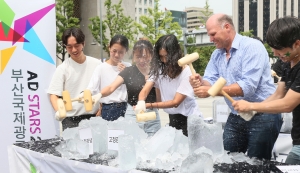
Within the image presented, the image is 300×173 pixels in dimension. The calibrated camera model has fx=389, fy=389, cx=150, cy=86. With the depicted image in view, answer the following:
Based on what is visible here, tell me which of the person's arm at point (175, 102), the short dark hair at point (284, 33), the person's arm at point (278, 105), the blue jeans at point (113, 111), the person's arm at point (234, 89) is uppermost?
the short dark hair at point (284, 33)

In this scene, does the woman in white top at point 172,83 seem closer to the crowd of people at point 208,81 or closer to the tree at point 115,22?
the crowd of people at point 208,81

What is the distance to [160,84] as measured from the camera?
2631 mm

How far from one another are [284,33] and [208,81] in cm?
71

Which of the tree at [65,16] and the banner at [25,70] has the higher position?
the tree at [65,16]

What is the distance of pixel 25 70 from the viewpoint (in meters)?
3.13

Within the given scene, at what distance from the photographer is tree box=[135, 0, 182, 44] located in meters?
11.5

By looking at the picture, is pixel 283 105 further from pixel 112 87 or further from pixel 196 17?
pixel 196 17

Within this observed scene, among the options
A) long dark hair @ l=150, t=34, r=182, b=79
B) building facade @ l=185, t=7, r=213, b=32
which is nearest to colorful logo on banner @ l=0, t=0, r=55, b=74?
long dark hair @ l=150, t=34, r=182, b=79

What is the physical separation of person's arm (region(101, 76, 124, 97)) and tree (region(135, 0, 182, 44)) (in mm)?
8468

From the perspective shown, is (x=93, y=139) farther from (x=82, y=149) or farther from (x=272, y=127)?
(x=272, y=127)

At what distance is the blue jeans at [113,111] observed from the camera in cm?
303

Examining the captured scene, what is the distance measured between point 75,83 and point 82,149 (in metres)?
1.09

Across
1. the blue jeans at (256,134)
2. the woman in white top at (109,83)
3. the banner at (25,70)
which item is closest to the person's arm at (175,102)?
the blue jeans at (256,134)

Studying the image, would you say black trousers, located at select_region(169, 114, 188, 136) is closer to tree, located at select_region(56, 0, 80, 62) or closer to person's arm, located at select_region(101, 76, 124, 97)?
person's arm, located at select_region(101, 76, 124, 97)
